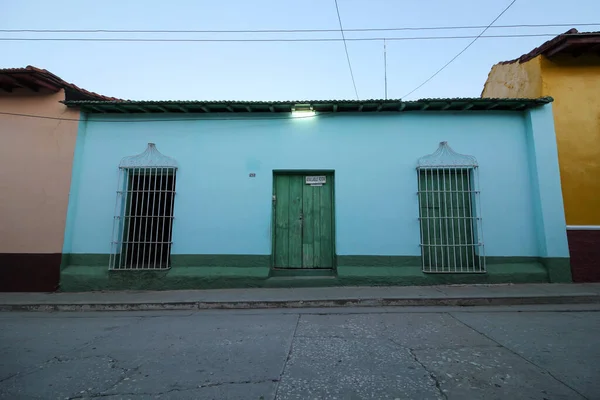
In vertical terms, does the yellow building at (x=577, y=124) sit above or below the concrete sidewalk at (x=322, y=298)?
above

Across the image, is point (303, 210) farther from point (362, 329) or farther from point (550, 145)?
point (550, 145)

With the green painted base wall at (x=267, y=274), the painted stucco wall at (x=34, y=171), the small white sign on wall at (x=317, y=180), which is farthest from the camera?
the small white sign on wall at (x=317, y=180)

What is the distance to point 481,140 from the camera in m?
6.49

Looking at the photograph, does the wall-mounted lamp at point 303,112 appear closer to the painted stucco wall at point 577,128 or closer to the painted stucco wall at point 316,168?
the painted stucco wall at point 316,168

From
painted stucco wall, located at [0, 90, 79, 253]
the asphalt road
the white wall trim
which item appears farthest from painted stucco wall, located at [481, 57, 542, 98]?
painted stucco wall, located at [0, 90, 79, 253]

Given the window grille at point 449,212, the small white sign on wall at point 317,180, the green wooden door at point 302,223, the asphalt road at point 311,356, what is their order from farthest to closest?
the small white sign on wall at point 317,180 < the green wooden door at point 302,223 < the window grille at point 449,212 < the asphalt road at point 311,356

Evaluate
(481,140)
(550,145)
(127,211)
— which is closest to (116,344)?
(127,211)

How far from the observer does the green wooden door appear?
21.5ft

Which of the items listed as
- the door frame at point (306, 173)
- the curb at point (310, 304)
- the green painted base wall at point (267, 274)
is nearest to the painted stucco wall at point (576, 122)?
the green painted base wall at point (267, 274)

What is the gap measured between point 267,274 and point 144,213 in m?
3.20

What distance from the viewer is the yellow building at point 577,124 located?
6062mm

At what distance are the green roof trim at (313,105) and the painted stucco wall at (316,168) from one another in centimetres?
17

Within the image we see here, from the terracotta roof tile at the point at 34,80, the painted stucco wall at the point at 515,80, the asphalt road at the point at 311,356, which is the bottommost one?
the asphalt road at the point at 311,356

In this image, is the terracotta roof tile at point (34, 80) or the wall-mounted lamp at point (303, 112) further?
the wall-mounted lamp at point (303, 112)
